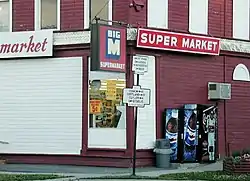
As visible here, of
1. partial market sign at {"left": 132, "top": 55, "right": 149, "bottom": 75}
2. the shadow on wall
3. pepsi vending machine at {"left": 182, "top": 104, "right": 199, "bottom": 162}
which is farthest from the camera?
the shadow on wall

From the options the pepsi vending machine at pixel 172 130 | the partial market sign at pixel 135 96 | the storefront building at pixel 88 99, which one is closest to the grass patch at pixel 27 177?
the partial market sign at pixel 135 96

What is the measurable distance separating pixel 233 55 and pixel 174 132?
5.12 metres

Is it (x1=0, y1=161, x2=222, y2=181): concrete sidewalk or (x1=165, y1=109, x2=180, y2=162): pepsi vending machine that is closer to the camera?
(x1=0, y1=161, x2=222, y2=181): concrete sidewalk

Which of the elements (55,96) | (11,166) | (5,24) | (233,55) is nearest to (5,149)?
(11,166)

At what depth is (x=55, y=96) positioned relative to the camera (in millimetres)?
26203

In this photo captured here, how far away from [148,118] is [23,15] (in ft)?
22.2

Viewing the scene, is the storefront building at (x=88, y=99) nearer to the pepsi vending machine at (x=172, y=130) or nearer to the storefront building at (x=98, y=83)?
the storefront building at (x=98, y=83)

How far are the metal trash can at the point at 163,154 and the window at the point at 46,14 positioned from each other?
6.29m

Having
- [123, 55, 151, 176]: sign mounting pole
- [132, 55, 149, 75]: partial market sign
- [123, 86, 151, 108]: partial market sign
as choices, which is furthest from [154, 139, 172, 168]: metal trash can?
[132, 55, 149, 75]: partial market sign

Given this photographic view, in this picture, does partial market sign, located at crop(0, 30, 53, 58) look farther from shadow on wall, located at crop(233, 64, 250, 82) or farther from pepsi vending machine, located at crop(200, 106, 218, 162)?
shadow on wall, located at crop(233, 64, 250, 82)

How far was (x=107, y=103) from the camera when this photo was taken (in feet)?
83.0

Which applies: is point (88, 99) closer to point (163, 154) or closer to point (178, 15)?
point (163, 154)

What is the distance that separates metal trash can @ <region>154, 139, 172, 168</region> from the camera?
24.8 meters

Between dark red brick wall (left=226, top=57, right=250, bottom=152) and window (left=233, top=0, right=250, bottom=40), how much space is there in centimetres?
108
